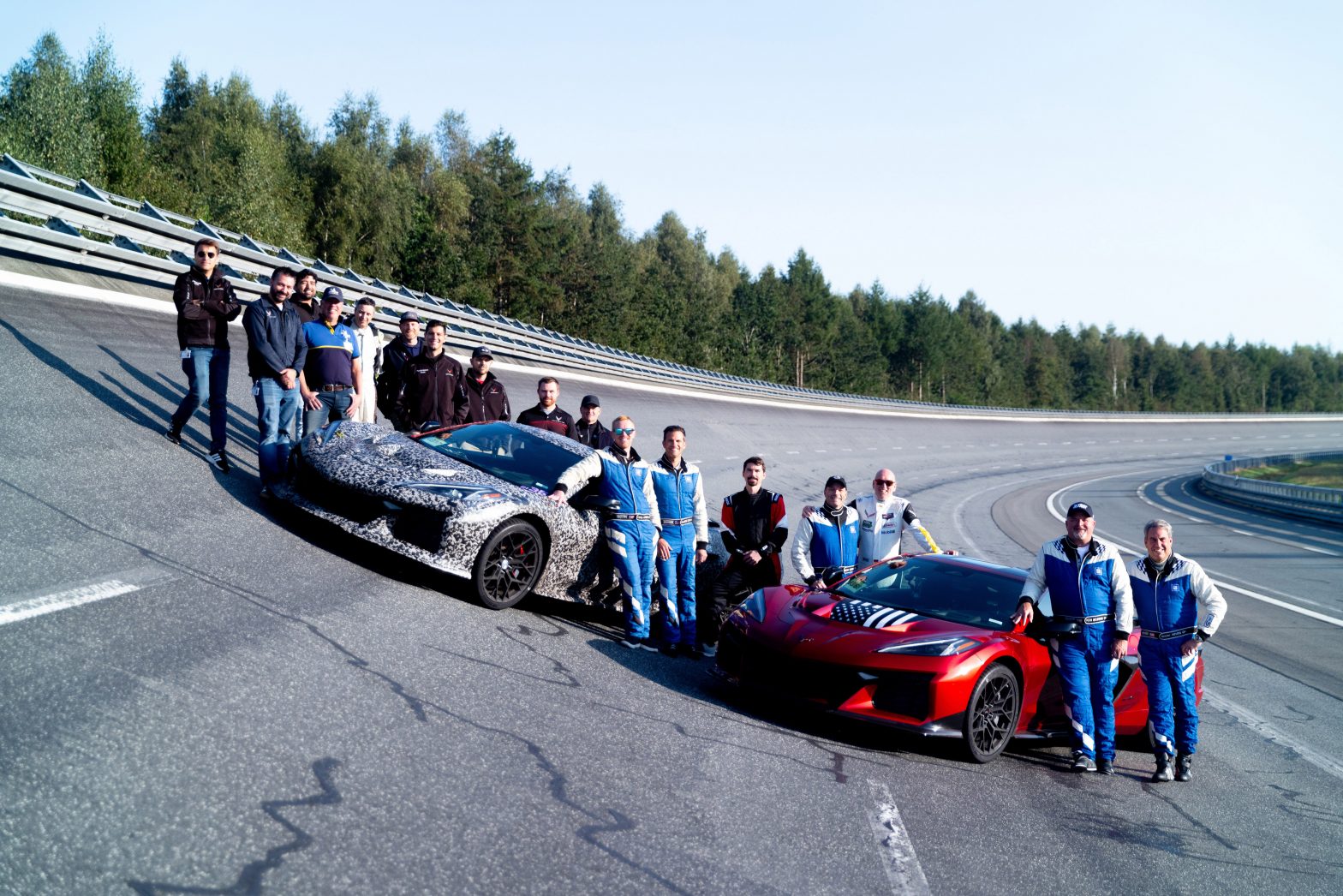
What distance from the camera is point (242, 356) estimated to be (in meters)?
14.4

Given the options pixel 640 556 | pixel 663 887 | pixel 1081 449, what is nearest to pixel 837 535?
pixel 640 556

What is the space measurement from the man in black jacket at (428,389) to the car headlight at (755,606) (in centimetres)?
406

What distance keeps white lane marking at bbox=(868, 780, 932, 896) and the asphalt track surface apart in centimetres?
2

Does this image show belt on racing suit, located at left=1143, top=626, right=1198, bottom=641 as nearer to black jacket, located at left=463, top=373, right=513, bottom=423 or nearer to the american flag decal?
the american flag decal

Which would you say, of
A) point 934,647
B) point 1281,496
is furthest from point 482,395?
point 1281,496

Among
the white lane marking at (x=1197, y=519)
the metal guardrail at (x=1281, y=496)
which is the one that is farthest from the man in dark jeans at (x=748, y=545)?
the metal guardrail at (x=1281, y=496)

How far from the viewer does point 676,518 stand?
855cm

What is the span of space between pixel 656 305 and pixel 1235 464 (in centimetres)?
4344

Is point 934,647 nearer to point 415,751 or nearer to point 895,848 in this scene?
point 895,848

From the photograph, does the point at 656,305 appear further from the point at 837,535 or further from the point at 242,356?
the point at 837,535

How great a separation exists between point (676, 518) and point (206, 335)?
406 centimetres

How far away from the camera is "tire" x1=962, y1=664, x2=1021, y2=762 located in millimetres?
6578

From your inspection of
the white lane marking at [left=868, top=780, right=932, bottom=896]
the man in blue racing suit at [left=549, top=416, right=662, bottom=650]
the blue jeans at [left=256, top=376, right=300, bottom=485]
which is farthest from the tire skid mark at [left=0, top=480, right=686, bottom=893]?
the man in blue racing suit at [left=549, top=416, right=662, bottom=650]

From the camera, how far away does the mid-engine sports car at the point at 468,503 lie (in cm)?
770
